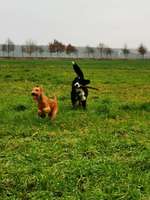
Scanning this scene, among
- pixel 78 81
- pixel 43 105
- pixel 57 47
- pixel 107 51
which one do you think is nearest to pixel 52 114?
pixel 43 105

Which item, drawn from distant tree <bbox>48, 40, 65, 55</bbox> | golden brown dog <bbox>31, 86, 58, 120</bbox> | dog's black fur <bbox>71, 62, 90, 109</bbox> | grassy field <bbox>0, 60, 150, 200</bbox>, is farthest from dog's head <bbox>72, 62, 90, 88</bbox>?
distant tree <bbox>48, 40, 65, 55</bbox>

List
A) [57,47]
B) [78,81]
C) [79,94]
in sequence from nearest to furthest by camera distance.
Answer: [79,94]
[78,81]
[57,47]

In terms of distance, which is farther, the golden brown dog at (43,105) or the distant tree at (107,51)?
the distant tree at (107,51)

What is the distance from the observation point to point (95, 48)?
513ft

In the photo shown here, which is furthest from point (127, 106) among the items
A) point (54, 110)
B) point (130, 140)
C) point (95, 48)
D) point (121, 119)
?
point (95, 48)

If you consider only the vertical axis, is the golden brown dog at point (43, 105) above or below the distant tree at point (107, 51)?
below

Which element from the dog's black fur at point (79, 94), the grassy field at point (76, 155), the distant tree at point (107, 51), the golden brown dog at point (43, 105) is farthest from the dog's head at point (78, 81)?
the distant tree at point (107, 51)

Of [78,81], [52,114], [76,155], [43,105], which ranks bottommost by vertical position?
[76,155]

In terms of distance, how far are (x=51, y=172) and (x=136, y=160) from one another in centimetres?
162

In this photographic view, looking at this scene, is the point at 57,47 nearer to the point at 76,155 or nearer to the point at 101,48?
the point at 101,48

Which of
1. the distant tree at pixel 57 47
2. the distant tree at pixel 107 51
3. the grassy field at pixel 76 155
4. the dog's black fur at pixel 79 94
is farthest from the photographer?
the distant tree at pixel 107 51

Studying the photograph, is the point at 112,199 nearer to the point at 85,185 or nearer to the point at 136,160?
the point at 85,185

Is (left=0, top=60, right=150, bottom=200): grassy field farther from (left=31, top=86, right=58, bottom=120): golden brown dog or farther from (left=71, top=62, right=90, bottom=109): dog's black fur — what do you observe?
(left=71, top=62, right=90, bottom=109): dog's black fur

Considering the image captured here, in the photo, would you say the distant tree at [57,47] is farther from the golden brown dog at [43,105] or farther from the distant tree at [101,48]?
the golden brown dog at [43,105]
